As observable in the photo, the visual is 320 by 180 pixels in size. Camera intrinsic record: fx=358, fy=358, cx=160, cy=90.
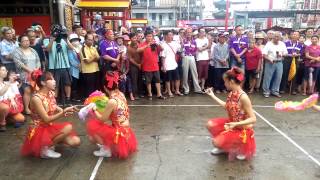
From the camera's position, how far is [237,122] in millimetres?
4676

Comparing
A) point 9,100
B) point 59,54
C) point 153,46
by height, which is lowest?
point 9,100

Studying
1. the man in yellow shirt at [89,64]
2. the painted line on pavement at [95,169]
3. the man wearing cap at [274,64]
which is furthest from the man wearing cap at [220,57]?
the painted line on pavement at [95,169]

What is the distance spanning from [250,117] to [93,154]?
2242 millimetres

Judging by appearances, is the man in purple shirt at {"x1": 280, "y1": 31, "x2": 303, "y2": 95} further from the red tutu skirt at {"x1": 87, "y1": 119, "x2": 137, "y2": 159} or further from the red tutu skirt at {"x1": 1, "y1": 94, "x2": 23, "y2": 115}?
the red tutu skirt at {"x1": 1, "y1": 94, "x2": 23, "y2": 115}

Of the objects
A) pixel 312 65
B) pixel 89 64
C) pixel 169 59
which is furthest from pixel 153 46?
pixel 312 65

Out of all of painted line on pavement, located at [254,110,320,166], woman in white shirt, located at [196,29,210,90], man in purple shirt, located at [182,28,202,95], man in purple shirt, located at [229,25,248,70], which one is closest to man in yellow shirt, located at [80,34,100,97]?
man in purple shirt, located at [182,28,202,95]

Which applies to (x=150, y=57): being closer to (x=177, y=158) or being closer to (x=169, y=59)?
(x=169, y=59)

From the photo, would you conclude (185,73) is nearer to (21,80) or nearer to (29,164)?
(21,80)

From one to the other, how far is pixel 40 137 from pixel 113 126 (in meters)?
0.98

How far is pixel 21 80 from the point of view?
7.09 meters

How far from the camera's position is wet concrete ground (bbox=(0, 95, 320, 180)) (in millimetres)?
4484

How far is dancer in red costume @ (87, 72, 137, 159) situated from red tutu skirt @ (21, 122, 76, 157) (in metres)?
0.48

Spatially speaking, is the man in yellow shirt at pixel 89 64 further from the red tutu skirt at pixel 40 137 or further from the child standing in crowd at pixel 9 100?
the red tutu skirt at pixel 40 137

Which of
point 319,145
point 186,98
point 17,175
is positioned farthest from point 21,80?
point 319,145
